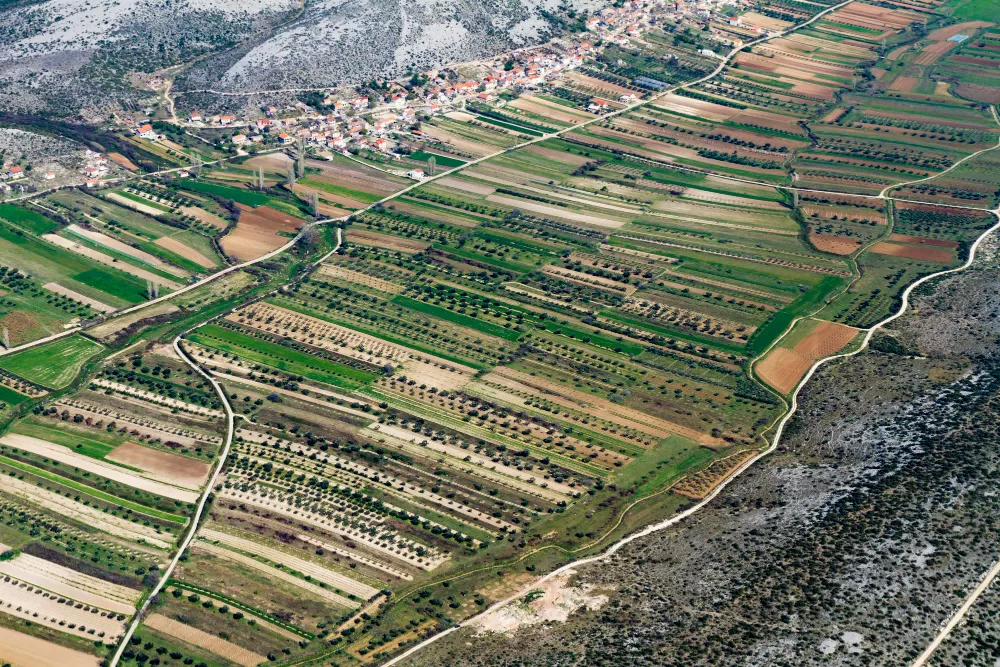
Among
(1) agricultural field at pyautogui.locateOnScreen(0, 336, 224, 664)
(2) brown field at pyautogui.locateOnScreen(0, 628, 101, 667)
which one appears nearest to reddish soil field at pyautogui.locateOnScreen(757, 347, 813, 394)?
(1) agricultural field at pyautogui.locateOnScreen(0, 336, 224, 664)

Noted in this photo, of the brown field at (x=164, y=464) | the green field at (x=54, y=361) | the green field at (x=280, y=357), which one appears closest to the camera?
the brown field at (x=164, y=464)

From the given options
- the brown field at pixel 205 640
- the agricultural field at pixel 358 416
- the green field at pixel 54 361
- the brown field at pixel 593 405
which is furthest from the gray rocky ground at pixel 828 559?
the green field at pixel 54 361

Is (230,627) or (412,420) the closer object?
(230,627)

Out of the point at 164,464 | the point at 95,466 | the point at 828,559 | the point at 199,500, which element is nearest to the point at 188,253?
the point at 95,466

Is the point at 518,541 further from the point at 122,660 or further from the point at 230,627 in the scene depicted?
the point at 122,660

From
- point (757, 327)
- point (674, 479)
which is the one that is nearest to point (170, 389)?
point (674, 479)

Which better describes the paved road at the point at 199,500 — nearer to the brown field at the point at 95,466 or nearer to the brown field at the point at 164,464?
the brown field at the point at 164,464
